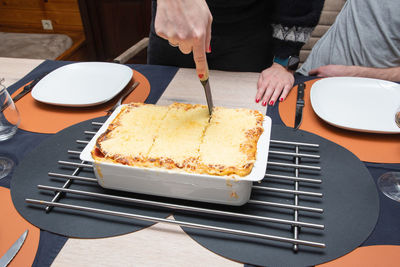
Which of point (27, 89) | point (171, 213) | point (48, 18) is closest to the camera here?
point (171, 213)

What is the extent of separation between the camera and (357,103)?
105cm

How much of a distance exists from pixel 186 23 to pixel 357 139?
0.62 m

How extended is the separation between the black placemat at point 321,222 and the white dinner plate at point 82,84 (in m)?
0.64

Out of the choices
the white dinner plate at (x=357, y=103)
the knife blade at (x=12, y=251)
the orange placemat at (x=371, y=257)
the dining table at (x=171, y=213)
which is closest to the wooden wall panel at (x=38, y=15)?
the dining table at (x=171, y=213)

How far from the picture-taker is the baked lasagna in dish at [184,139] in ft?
2.24

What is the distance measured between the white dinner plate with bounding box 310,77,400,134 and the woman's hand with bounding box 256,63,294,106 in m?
0.10

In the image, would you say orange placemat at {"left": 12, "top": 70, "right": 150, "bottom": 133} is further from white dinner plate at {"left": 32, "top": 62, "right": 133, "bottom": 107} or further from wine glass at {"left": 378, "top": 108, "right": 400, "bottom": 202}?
wine glass at {"left": 378, "top": 108, "right": 400, "bottom": 202}

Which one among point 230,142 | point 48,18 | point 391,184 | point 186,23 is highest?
point 186,23

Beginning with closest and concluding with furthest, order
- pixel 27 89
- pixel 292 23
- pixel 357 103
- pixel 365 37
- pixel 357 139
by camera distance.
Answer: pixel 357 139
pixel 357 103
pixel 27 89
pixel 292 23
pixel 365 37

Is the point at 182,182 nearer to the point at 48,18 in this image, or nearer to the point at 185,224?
the point at 185,224

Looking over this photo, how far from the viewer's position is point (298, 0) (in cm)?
125

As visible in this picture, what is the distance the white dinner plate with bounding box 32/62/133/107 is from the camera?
111 cm

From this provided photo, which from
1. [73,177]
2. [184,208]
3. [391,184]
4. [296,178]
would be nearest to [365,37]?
[391,184]

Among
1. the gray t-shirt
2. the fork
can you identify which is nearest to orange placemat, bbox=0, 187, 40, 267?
the fork
